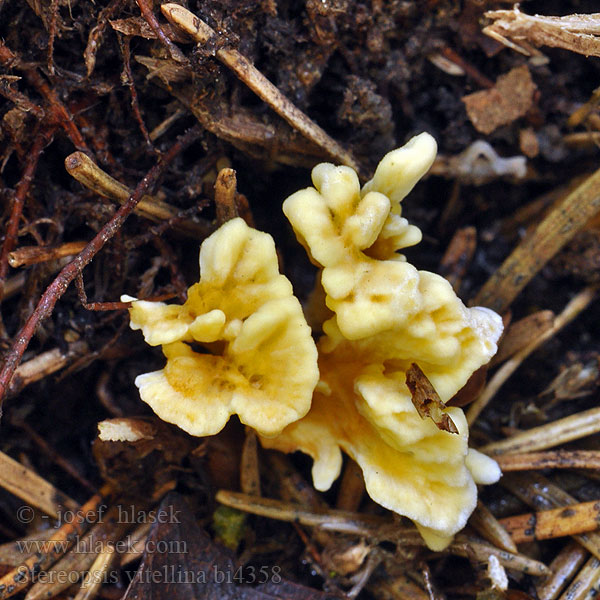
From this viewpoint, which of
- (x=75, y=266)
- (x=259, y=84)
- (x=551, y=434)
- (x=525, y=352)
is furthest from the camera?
(x=525, y=352)

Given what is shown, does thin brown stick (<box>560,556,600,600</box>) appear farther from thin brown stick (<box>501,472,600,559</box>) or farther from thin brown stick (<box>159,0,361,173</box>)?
thin brown stick (<box>159,0,361,173</box>)

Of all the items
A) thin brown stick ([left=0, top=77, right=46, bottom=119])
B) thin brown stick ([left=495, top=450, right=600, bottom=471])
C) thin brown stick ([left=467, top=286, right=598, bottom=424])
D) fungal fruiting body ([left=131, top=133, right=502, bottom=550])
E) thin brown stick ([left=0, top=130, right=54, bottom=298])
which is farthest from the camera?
thin brown stick ([left=467, top=286, right=598, bottom=424])

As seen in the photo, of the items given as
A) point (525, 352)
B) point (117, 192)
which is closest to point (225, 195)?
point (117, 192)

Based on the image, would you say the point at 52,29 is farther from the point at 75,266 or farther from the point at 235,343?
the point at 235,343

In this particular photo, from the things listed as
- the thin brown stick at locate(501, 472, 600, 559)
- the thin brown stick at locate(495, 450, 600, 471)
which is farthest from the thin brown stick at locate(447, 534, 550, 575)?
the thin brown stick at locate(495, 450, 600, 471)

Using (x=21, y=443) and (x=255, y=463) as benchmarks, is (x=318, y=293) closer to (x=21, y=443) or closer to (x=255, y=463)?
→ (x=255, y=463)

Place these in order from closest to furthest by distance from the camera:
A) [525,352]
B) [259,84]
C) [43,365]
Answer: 1. [259,84]
2. [43,365]
3. [525,352]

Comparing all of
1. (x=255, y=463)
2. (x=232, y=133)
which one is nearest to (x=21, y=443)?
(x=255, y=463)
